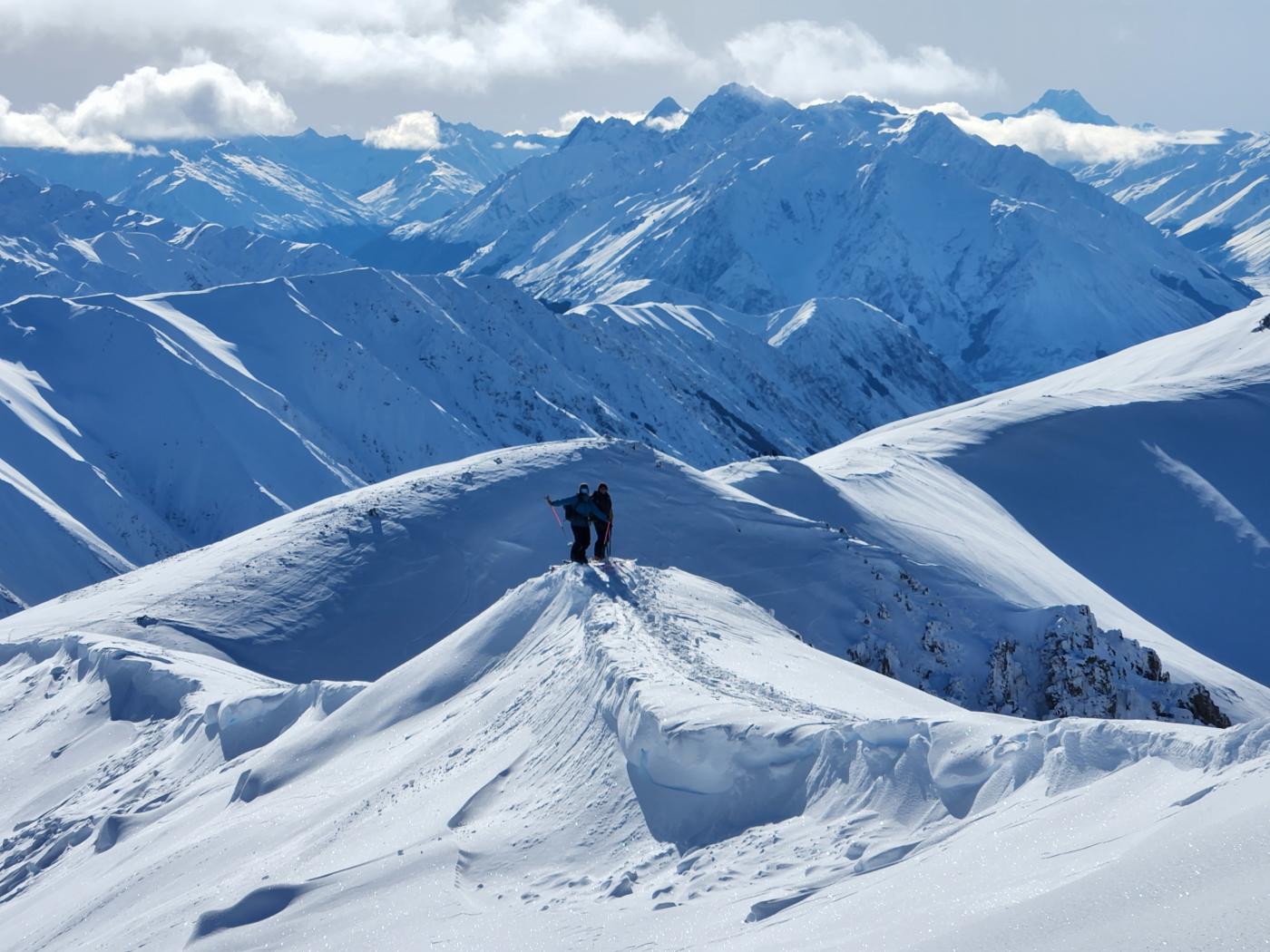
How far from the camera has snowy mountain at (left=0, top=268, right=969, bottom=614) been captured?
263 feet

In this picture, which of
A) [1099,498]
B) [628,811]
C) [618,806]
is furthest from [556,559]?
[1099,498]

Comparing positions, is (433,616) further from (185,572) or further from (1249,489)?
(1249,489)

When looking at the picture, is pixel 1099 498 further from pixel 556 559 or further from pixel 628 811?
pixel 628 811

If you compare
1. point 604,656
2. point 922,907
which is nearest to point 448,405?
point 604,656

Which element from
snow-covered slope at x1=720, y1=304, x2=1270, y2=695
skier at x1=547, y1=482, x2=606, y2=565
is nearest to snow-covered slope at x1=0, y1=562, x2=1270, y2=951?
skier at x1=547, y1=482, x2=606, y2=565

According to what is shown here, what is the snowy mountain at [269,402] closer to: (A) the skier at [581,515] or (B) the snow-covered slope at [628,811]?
(A) the skier at [581,515]

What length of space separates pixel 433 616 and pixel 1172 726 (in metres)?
21.7

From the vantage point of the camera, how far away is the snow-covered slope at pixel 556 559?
2686 cm

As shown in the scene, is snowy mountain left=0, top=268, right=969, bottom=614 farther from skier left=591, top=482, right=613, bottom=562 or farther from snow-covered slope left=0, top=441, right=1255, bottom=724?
skier left=591, top=482, right=613, bottom=562

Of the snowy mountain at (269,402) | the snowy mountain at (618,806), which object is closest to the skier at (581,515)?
the snowy mountain at (618,806)

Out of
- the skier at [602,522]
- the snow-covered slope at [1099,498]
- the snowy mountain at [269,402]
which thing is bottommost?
the snow-covered slope at [1099,498]

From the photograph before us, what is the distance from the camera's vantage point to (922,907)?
7828 millimetres

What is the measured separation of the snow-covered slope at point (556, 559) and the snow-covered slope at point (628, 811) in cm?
711

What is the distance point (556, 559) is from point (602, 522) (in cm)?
1097
